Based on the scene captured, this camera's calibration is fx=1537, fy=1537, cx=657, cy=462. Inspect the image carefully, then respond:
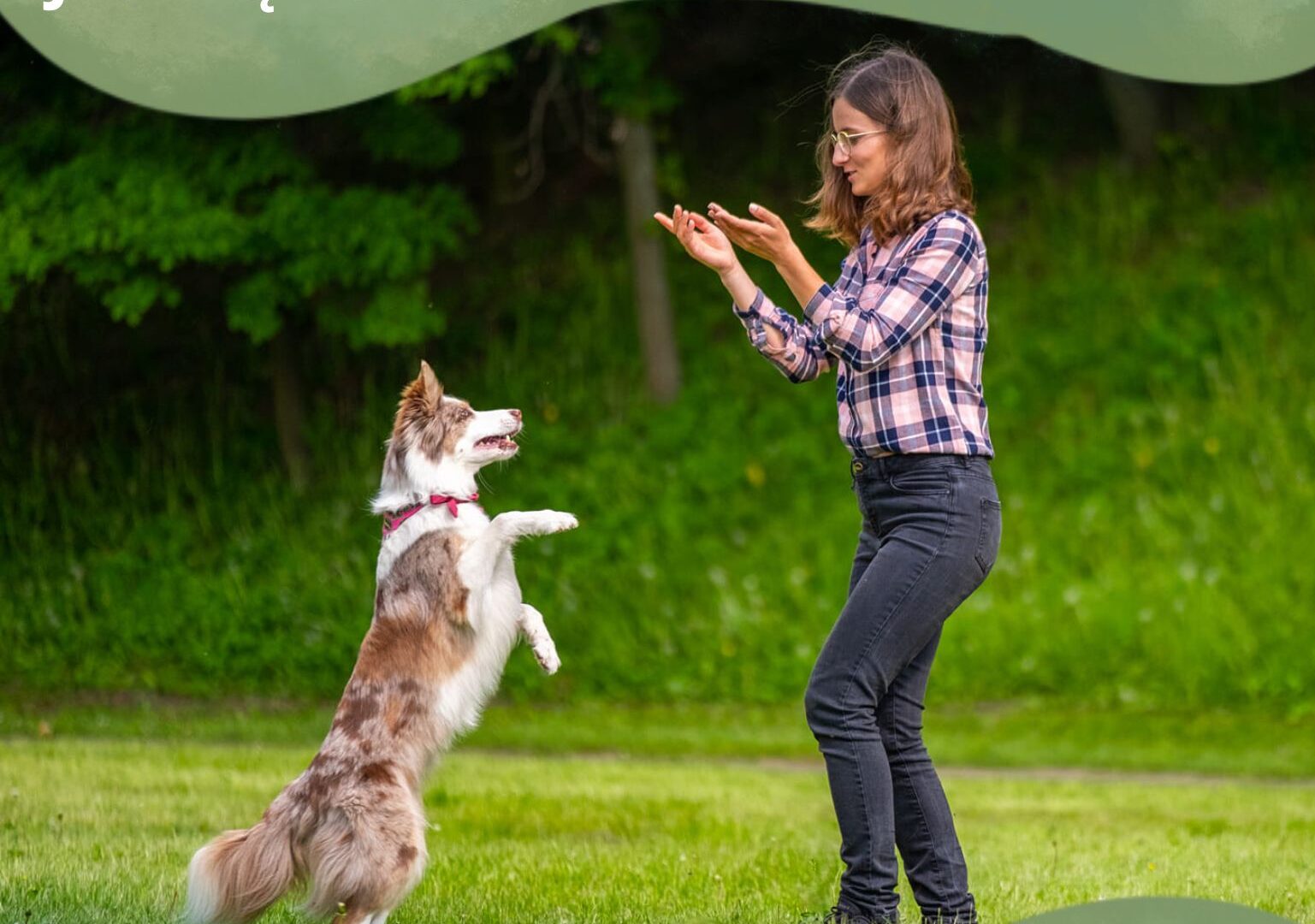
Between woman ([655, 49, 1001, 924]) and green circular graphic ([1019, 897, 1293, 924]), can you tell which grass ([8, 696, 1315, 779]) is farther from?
woman ([655, 49, 1001, 924])

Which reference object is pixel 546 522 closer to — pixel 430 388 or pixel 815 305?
pixel 430 388

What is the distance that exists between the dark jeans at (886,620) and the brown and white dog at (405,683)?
0.82 metres

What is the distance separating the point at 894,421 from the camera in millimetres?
4008

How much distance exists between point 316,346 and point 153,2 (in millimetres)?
6177

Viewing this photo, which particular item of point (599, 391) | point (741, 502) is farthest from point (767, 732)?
point (599, 391)

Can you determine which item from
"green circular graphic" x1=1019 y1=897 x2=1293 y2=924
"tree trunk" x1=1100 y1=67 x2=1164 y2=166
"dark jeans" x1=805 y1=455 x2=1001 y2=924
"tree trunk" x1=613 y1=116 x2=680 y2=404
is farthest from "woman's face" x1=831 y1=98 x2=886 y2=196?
"tree trunk" x1=1100 y1=67 x2=1164 y2=166

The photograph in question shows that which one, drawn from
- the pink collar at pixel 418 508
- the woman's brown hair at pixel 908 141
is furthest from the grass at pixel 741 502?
the woman's brown hair at pixel 908 141

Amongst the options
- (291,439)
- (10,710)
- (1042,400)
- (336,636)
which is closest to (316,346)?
(291,439)

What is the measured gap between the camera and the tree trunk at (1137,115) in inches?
586

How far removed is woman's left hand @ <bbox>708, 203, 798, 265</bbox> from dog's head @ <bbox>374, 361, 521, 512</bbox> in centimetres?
86

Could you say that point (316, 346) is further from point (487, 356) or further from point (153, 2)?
point (153, 2)

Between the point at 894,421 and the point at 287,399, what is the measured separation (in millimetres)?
8640

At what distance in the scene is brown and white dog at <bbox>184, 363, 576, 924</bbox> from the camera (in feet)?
13.4

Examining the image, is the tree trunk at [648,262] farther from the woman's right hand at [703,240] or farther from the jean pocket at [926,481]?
the jean pocket at [926,481]
